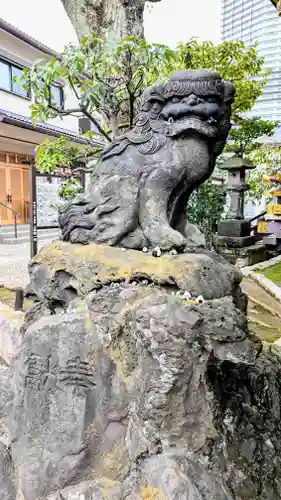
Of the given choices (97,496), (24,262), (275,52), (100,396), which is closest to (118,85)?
(100,396)

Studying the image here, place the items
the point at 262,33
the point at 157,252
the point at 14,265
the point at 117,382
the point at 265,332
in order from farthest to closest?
the point at 262,33 → the point at 14,265 → the point at 265,332 → the point at 157,252 → the point at 117,382

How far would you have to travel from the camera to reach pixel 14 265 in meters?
7.93

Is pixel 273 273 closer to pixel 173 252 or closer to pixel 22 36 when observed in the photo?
pixel 173 252

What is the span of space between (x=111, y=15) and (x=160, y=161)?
3.81 m

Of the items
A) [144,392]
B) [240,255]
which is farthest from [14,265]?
[144,392]

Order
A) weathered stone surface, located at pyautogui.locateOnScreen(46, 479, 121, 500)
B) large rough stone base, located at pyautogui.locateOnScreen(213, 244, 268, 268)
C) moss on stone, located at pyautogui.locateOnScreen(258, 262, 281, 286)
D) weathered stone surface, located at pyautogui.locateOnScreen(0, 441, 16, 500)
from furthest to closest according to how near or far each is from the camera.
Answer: large rough stone base, located at pyautogui.locateOnScreen(213, 244, 268, 268) < moss on stone, located at pyautogui.locateOnScreen(258, 262, 281, 286) < weathered stone surface, located at pyautogui.locateOnScreen(0, 441, 16, 500) < weathered stone surface, located at pyautogui.locateOnScreen(46, 479, 121, 500)

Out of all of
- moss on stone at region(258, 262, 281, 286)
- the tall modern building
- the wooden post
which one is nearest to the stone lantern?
moss on stone at region(258, 262, 281, 286)

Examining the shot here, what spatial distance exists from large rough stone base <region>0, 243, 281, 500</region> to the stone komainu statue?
0.22 metres

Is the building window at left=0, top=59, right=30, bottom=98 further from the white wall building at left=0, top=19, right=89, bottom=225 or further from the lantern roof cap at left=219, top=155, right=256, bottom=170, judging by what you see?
the lantern roof cap at left=219, top=155, right=256, bottom=170

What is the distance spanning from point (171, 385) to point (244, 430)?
599 mm

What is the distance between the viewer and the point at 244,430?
2.02 m

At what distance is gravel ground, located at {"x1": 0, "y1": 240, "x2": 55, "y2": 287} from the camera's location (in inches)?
245

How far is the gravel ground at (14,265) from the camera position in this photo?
6219mm

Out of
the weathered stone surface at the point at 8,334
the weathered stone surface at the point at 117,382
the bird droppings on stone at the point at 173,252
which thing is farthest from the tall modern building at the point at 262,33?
the weathered stone surface at the point at 117,382
